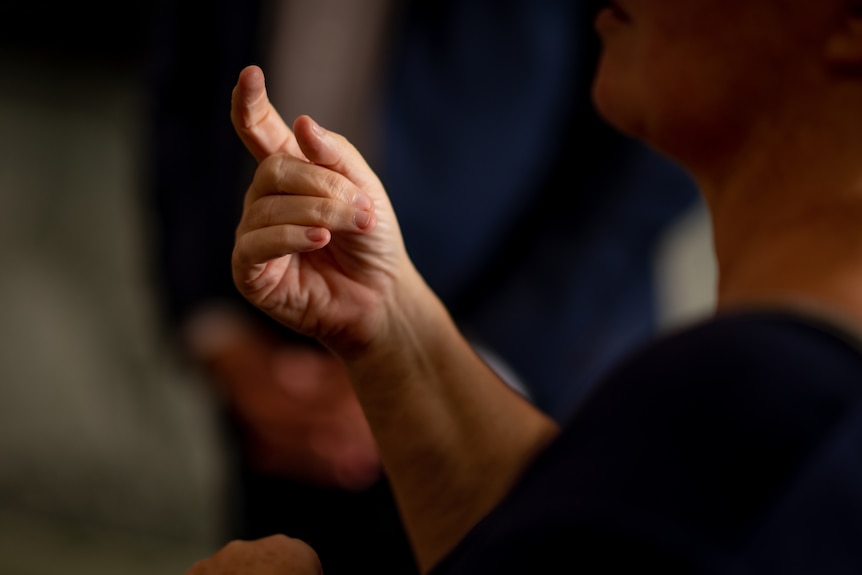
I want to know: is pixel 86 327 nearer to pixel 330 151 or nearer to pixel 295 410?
pixel 295 410

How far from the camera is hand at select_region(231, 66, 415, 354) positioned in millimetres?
315

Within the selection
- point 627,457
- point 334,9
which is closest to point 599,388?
point 627,457

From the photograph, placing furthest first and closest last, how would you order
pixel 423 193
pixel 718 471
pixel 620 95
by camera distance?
pixel 423 193 → pixel 620 95 → pixel 718 471

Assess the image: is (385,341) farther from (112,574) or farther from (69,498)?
(69,498)

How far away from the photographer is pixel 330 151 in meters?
0.31

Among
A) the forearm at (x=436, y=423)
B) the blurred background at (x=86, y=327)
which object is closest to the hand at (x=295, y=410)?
the forearm at (x=436, y=423)

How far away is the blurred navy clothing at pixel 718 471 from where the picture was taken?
22 cm

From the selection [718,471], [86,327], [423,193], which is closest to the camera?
[718,471]

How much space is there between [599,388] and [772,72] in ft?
0.37

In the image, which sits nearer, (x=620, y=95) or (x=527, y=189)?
(x=620, y=95)

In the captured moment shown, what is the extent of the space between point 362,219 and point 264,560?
4.2 inches

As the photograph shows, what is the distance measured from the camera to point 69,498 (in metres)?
1.43

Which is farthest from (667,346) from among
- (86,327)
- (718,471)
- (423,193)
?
(86,327)

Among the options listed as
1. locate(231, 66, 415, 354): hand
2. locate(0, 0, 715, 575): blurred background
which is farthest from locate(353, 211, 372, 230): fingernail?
locate(0, 0, 715, 575): blurred background
